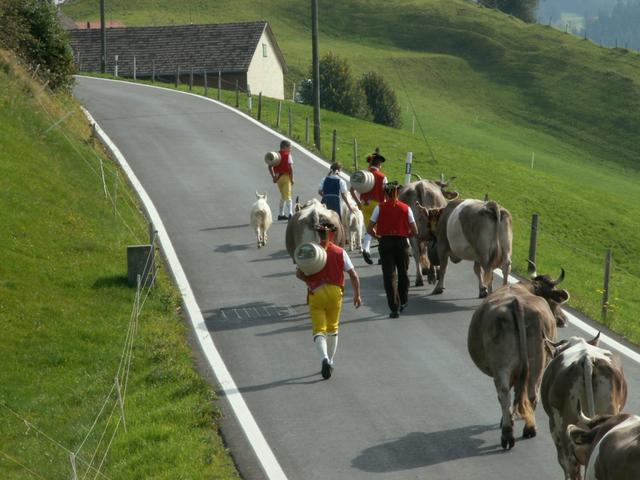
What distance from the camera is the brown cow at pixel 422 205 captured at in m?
21.1

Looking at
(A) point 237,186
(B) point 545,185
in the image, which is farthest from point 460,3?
(A) point 237,186

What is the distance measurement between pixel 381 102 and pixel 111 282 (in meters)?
61.7

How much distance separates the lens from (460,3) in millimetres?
126500

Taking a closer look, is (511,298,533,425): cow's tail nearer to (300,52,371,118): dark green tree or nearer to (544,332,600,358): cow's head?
(544,332,600,358): cow's head

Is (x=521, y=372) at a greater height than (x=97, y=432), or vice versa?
(x=521, y=372)

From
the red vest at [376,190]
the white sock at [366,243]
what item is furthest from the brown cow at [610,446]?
the red vest at [376,190]

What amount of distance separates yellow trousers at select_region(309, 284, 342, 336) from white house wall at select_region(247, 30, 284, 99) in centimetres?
6024

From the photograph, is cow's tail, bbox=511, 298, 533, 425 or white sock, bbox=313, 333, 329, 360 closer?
cow's tail, bbox=511, 298, 533, 425

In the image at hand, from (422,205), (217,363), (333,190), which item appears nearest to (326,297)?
(217,363)

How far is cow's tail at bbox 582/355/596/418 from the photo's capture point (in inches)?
422

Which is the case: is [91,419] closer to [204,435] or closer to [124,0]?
[204,435]

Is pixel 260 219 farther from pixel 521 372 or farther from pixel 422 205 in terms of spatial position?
pixel 521 372

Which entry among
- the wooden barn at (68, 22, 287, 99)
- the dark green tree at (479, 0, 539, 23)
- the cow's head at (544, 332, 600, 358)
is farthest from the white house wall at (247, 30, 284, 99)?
the dark green tree at (479, 0, 539, 23)

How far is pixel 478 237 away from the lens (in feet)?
63.3
